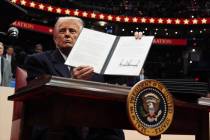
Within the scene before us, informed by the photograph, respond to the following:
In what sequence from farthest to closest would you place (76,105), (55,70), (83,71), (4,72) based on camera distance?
(4,72)
(55,70)
(83,71)
(76,105)

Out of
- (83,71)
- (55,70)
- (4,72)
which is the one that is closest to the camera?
(83,71)

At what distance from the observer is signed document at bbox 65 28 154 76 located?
1463 mm

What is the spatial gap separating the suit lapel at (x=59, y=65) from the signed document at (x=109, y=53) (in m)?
0.42

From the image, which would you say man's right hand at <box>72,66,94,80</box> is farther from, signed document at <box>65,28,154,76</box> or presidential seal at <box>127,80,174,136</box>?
presidential seal at <box>127,80,174,136</box>

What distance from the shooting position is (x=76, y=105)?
4.21ft

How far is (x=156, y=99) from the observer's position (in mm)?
1361

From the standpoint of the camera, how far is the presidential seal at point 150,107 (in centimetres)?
130

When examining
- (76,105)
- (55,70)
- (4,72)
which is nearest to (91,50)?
(76,105)

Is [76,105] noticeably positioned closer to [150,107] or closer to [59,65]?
[150,107]

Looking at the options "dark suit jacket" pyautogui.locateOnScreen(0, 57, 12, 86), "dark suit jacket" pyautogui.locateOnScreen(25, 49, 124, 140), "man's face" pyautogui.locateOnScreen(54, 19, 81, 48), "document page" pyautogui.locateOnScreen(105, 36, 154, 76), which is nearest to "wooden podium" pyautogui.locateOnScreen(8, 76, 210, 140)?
"document page" pyautogui.locateOnScreen(105, 36, 154, 76)

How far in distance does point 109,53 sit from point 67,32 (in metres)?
0.55

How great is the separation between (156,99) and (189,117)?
0.21 meters

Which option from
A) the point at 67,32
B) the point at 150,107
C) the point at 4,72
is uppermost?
the point at 67,32

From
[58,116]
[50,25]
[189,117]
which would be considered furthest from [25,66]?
[50,25]
